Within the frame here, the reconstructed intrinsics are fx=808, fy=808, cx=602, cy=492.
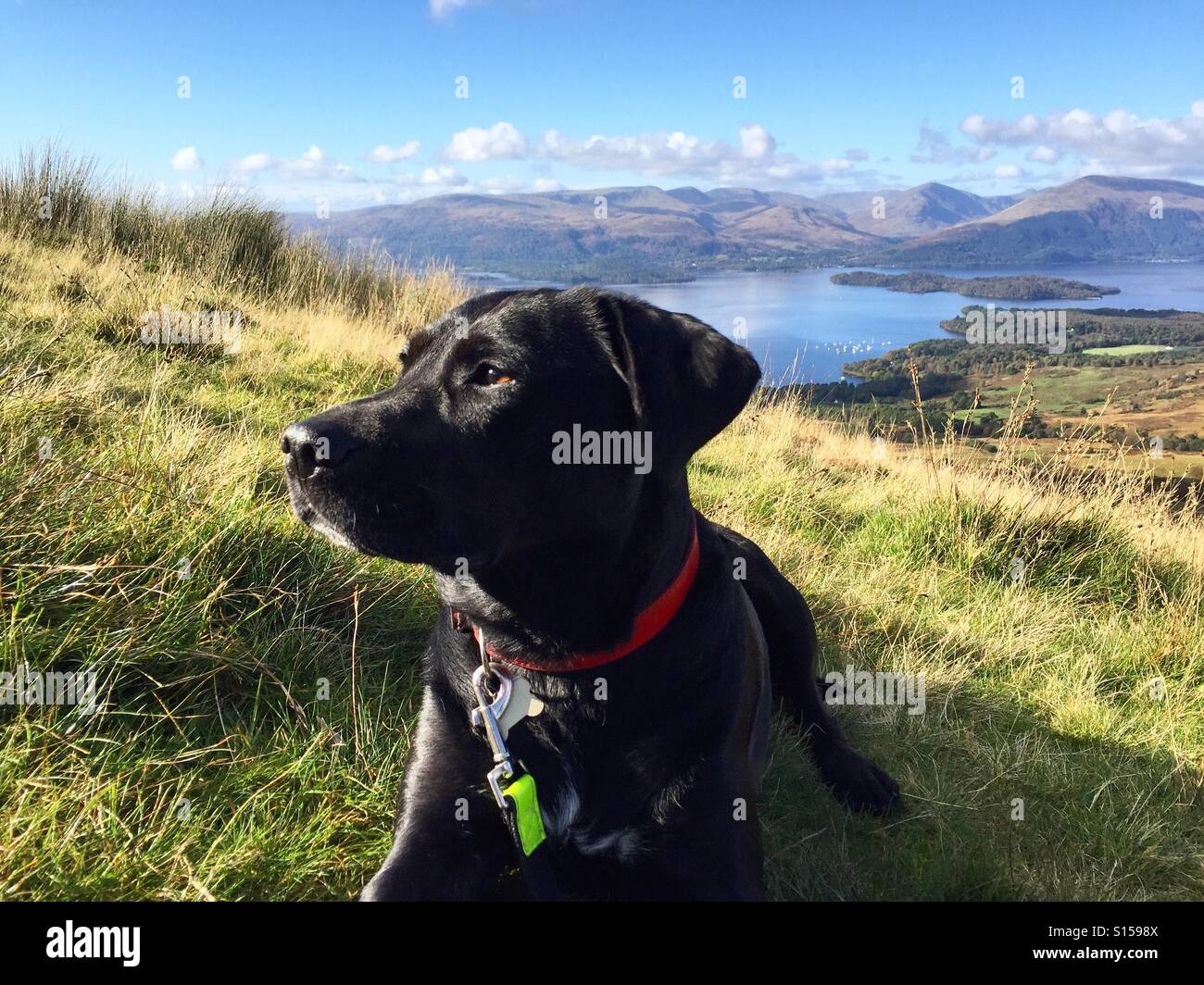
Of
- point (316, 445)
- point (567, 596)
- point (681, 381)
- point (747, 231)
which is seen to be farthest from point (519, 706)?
point (747, 231)

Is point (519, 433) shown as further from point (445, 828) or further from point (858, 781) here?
point (858, 781)

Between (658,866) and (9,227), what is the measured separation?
1273 centimetres

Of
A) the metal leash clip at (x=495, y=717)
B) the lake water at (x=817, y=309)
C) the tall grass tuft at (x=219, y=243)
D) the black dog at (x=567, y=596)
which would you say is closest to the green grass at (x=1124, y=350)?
the lake water at (x=817, y=309)

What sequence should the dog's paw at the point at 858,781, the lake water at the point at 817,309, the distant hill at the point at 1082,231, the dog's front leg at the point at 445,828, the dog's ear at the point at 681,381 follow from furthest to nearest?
the distant hill at the point at 1082,231 → the lake water at the point at 817,309 → the dog's paw at the point at 858,781 → the dog's ear at the point at 681,381 → the dog's front leg at the point at 445,828

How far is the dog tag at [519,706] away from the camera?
1979 millimetres

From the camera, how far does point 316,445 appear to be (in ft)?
5.82

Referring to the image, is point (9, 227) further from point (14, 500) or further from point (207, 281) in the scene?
point (14, 500)

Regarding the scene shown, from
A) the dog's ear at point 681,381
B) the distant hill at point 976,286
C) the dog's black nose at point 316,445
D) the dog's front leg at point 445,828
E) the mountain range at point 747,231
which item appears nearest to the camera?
the dog's black nose at point 316,445

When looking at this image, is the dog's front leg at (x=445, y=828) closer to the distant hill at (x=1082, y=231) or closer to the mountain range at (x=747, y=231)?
the mountain range at (x=747, y=231)

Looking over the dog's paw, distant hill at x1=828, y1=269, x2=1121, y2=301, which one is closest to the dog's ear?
the dog's paw

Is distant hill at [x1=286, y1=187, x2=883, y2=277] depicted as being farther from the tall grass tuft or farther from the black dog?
the black dog

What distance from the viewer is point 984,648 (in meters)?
4.17

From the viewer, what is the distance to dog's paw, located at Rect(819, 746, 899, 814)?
2.93 m

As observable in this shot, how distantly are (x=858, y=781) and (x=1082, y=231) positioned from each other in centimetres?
10236
